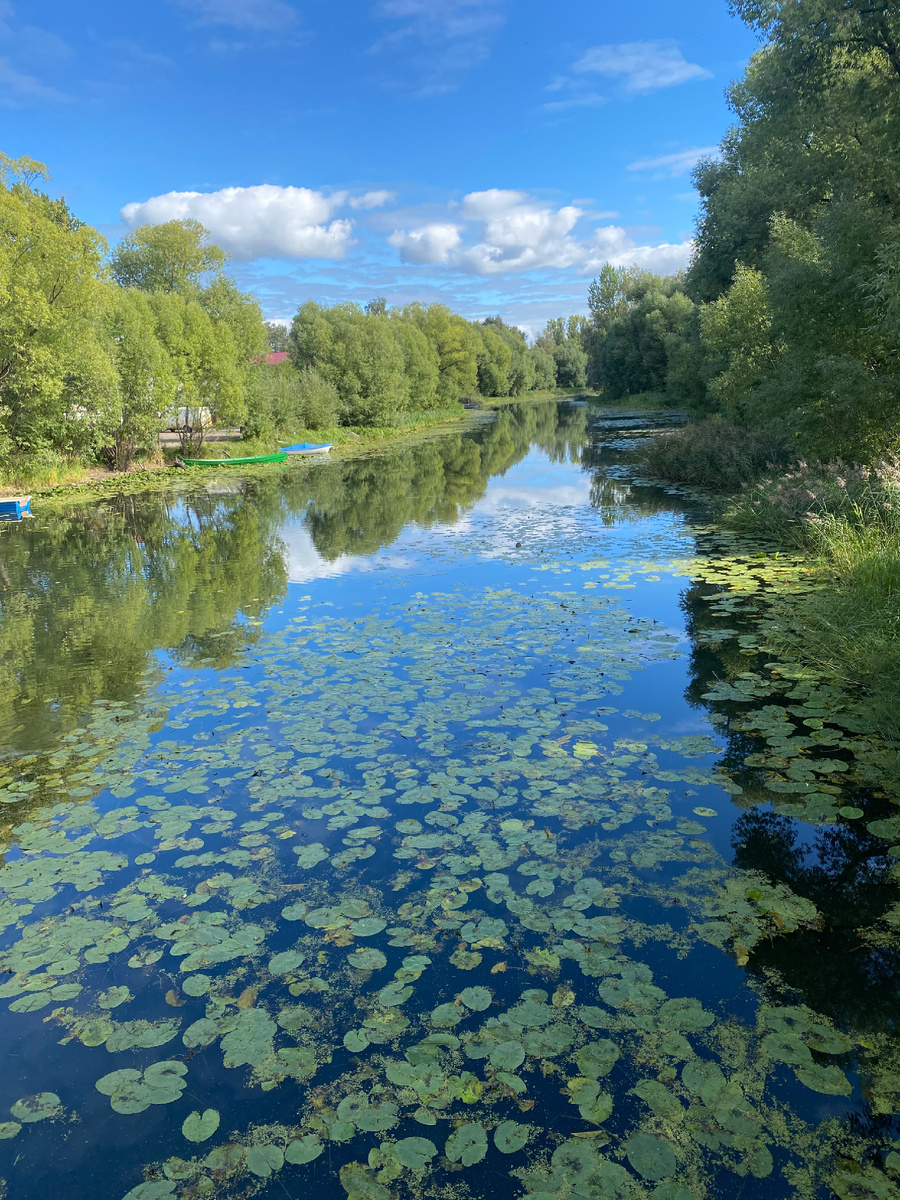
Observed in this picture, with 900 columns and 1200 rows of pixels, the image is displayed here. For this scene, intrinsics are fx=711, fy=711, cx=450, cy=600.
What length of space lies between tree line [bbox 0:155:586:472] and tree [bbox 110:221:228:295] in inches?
3.4

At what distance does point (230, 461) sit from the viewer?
33.6 meters

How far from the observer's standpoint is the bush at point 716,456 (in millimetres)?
18562

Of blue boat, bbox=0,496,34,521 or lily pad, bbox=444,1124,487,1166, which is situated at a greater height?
blue boat, bbox=0,496,34,521

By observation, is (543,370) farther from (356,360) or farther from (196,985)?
(196,985)

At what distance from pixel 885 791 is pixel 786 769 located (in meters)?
0.72

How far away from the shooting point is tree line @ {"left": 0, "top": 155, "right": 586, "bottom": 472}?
73.1ft

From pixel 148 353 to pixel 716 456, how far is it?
2247 centimetres

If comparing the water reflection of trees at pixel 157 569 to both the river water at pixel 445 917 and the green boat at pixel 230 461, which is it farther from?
the green boat at pixel 230 461

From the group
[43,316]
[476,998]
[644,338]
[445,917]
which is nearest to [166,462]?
[43,316]

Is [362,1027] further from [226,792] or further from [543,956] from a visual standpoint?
[226,792]

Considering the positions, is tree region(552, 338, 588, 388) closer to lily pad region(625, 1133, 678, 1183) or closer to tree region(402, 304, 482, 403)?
tree region(402, 304, 482, 403)

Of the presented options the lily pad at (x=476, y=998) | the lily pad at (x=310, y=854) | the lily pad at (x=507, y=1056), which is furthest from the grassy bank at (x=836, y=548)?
the lily pad at (x=310, y=854)

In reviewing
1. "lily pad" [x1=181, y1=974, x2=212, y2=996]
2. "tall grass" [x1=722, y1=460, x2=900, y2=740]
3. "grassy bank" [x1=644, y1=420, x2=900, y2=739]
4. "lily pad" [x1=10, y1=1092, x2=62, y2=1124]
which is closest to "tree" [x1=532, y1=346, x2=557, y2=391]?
"grassy bank" [x1=644, y1=420, x2=900, y2=739]

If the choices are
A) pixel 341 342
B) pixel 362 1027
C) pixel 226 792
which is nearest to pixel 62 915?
pixel 226 792
